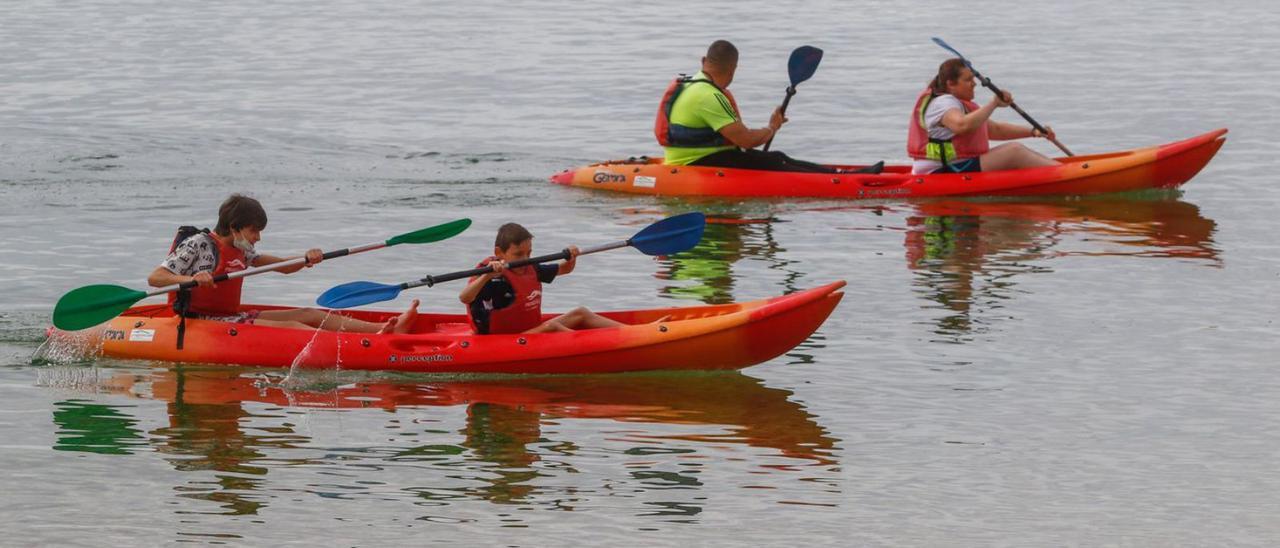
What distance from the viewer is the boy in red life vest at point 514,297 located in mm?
10125

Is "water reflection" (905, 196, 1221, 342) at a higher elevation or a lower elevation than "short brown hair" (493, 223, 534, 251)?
lower

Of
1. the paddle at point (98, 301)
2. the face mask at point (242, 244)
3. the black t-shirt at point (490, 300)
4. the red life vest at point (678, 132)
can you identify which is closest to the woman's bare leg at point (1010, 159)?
the red life vest at point (678, 132)

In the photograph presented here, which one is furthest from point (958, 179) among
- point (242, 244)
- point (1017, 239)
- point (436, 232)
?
point (242, 244)

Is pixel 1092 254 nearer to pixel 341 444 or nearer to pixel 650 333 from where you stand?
pixel 650 333

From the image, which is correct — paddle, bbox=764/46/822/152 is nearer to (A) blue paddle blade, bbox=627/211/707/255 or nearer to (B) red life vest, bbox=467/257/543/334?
(A) blue paddle blade, bbox=627/211/707/255

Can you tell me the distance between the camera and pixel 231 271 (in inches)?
412

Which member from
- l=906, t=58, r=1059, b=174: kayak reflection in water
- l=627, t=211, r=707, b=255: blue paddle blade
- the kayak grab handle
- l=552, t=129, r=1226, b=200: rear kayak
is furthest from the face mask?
the kayak grab handle

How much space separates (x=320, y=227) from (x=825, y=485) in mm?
7505

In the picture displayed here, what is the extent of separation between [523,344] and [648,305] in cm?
229

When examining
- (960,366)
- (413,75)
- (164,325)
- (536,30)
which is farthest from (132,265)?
(536,30)

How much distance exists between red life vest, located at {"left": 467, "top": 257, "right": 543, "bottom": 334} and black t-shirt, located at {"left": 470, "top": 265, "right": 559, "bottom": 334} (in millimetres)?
16

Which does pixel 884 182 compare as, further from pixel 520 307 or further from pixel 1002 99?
pixel 520 307

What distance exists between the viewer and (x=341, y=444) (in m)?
9.09

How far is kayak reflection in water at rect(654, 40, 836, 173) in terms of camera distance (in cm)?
1541
